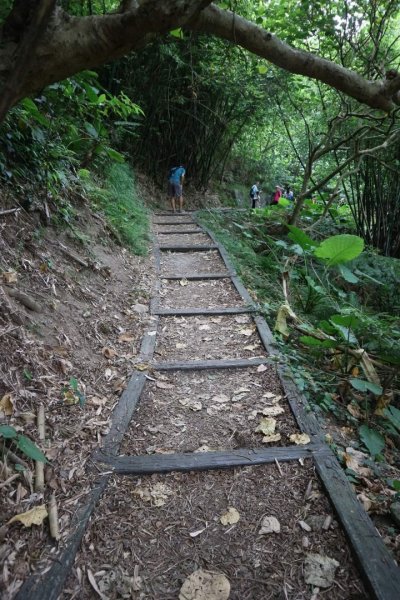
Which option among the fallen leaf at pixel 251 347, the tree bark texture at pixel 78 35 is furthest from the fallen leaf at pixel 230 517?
the tree bark texture at pixel 78 35

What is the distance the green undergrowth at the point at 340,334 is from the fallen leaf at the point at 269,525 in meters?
0.75

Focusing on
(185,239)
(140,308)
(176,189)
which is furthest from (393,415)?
(176,189)

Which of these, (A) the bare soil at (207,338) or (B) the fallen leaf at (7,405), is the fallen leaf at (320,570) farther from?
(A) the bare soil at (207,338)

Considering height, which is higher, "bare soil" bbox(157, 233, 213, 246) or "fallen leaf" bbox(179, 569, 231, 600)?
"bare soil" bbox(157, 233, 213, 246)

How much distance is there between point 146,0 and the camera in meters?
1.20

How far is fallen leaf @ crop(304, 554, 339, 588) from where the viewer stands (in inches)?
56.6

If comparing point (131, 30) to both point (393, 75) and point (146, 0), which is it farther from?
point (393, 75)

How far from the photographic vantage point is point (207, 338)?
11.0 ft

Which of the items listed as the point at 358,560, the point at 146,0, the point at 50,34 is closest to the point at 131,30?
the point at 146,0

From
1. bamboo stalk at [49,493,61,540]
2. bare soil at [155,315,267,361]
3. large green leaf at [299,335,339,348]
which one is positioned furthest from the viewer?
bare soil at [155,315,267,361]

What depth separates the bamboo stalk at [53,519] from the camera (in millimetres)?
1477

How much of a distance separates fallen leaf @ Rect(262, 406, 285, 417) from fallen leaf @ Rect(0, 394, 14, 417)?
1451 millimetres

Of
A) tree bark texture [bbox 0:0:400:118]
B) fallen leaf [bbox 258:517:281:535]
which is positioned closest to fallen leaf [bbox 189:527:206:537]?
fallen leaf [bbox 258:517:281:535]

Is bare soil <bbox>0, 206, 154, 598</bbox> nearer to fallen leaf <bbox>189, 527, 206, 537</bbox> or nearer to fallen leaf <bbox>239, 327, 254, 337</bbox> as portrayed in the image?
fallen leaf <bbox>189, 527, 206, 537</bbox>
